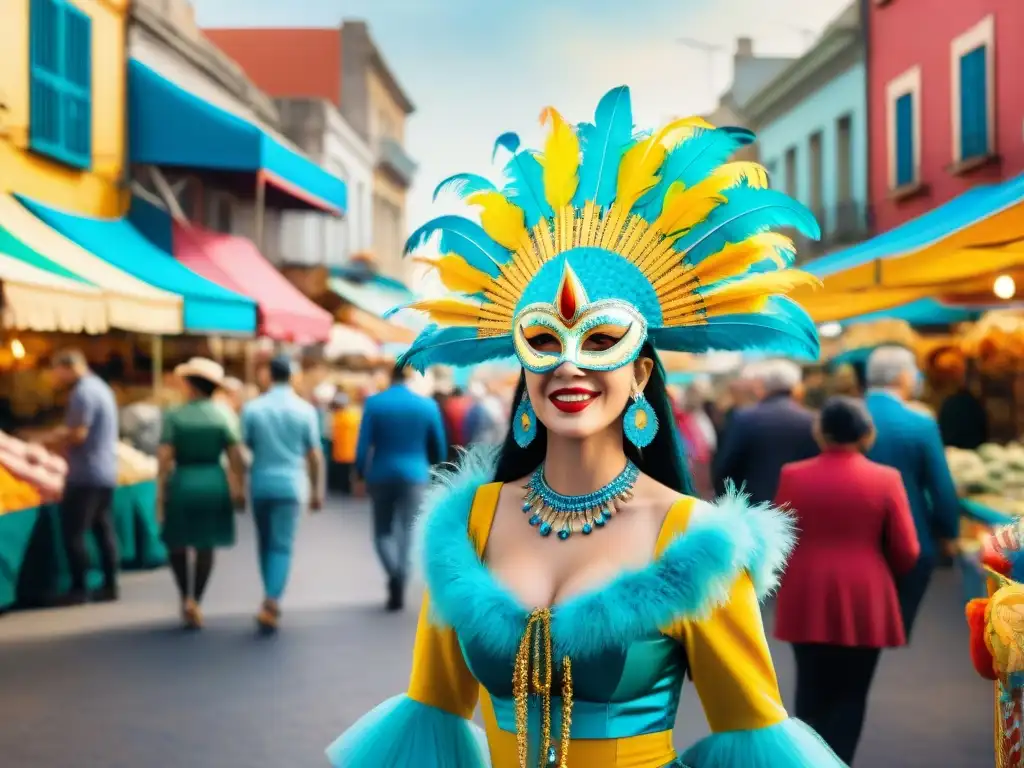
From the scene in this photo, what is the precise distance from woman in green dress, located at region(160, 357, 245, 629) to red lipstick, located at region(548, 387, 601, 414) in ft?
20.5

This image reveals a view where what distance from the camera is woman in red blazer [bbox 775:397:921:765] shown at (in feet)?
16.6

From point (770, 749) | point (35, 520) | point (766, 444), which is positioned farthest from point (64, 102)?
point (770, 749)

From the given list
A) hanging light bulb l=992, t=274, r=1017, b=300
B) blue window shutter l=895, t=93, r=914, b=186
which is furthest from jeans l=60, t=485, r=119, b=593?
blue window shutter l=895, t=93, r=914, b=186

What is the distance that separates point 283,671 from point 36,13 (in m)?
8.16

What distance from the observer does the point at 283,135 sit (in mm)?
28547

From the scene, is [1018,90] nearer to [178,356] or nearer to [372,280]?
[178,356]

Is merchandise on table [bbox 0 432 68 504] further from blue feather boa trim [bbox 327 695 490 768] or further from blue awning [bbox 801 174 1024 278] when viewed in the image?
blue feather boa trim [bbox 327 695 490 768]

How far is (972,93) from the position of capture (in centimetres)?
1522

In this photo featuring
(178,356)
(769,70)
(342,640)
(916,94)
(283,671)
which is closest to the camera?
(283,671)

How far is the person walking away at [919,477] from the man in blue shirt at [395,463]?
392cm

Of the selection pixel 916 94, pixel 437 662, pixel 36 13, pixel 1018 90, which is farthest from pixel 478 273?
pixel 916 94

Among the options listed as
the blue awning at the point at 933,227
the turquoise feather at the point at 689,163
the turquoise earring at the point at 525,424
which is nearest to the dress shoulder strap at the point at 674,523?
the turquoise earring at the point at 525,424

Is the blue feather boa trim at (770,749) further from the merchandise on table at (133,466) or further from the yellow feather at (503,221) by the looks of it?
the merchandise on table at (133,466)

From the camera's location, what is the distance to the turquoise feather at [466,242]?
112 inches
